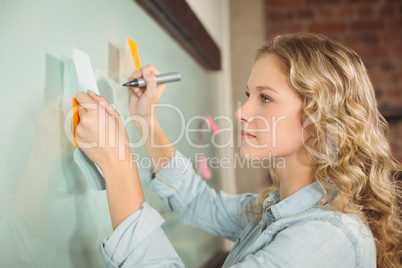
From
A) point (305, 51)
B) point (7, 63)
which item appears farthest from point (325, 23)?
point (7, 63)

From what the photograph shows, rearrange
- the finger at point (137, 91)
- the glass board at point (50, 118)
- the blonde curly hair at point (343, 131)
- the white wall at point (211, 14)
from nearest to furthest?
the glass board at point (50, 118) → the blonde curly hair at point (343, 131) → the finger at point (137, 91) → the white wall at point (211, 14)

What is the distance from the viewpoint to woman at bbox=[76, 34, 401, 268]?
0.61 metres

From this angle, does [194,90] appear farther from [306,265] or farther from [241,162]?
[306,265]

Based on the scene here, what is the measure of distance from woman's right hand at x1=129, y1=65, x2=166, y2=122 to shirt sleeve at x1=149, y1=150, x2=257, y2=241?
150 millimetres

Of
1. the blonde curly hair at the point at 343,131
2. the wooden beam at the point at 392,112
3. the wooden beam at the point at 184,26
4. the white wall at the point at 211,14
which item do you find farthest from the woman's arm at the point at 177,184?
the wooden beam at the point at 392,112

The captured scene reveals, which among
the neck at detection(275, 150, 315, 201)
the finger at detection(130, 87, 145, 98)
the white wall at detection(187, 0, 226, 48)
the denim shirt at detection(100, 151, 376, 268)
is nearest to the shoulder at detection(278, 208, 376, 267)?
the denim shirt at detection(100, 151, 376, 268)

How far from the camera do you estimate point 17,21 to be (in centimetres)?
53

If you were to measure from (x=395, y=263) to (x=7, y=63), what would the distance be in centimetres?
85

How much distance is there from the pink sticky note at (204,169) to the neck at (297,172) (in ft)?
1.92

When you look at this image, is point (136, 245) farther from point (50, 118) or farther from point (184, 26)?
point (184, 26)

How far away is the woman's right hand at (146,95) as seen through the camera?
85cm

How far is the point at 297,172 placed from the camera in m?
0.84

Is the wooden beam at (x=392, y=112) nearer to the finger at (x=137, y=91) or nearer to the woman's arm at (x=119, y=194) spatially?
the finger at (x=137, y=91)

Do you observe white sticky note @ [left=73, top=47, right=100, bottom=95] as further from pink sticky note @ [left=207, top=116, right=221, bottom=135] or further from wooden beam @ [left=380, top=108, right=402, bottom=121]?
wooden beam @ [left=380, top=108, right=402, bottom=121]
